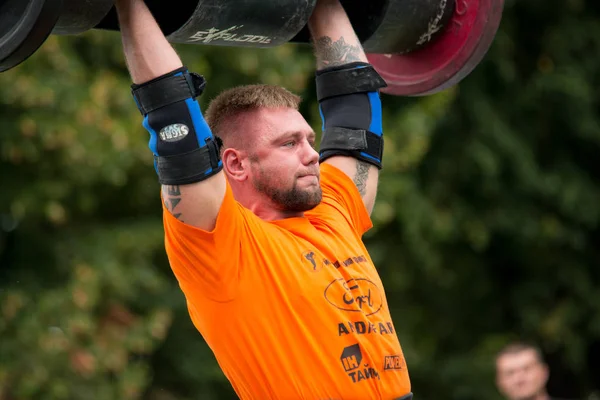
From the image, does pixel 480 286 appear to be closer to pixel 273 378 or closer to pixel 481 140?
pixel 481 140

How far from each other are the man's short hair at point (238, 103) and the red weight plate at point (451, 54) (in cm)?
61

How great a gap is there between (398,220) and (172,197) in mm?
7516

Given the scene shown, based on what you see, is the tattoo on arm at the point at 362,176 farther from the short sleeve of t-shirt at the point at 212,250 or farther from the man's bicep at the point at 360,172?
the short sleeve of t-shirt at the point at 212,250

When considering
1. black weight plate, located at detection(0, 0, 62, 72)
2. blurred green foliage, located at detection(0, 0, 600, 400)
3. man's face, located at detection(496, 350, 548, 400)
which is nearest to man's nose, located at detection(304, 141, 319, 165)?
black weight plate, located at detection(0, 0, 62, 72)

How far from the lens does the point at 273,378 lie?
3348mm

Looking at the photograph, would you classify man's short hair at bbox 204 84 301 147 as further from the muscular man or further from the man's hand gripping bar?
the man's hand gripping bar

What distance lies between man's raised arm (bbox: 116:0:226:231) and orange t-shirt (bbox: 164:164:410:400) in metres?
0.07

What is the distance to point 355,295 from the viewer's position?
350 centimetres

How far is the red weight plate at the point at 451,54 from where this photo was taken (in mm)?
3887

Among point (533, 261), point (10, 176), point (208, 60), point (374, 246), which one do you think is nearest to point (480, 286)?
point (533, 261)

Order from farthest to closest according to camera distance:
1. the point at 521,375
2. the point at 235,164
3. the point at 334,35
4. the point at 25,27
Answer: the point at 521,375, the point at 334,35, the point at 235,164, the point at 25,27

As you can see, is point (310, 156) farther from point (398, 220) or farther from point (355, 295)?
point (398, 220)

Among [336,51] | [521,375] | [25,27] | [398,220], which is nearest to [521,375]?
[521,375]

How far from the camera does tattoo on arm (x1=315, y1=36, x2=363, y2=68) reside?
12.5ft
